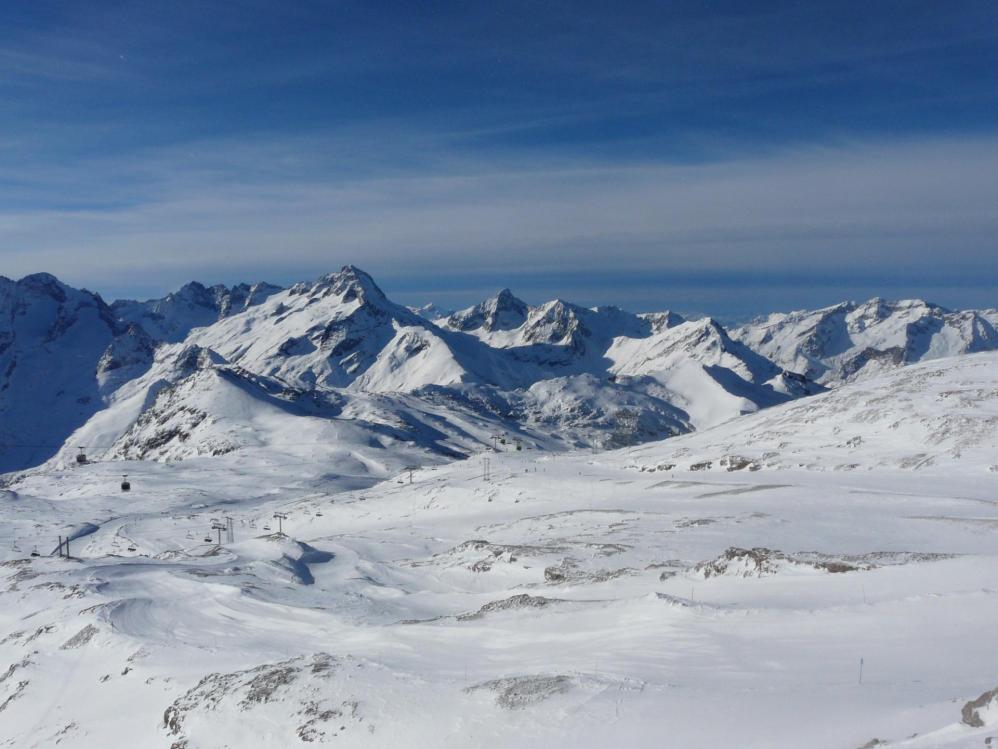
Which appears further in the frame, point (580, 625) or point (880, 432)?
point (880, 432)

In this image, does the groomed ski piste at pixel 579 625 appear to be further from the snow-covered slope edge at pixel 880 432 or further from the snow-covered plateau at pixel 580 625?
the snow-covered slope edge at pixel 880 432

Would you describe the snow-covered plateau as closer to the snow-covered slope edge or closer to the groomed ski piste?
the groomed ski piste

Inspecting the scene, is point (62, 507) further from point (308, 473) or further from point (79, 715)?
point (79, 715)

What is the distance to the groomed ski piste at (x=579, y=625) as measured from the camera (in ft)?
56.4

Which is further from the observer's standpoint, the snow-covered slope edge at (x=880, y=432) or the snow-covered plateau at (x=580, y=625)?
the snow-covered slope edge at (x=880, y=432)

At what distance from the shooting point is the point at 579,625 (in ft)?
85.4

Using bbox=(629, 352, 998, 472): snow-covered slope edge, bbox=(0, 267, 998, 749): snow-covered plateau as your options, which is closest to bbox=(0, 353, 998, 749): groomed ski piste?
bbox=(0, 267, 998, 749): snow-covered plateau

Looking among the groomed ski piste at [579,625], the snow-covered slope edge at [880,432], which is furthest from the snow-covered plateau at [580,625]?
the snow-covered slope edge at [880,432]

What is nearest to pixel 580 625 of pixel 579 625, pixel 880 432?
pixel 579 625

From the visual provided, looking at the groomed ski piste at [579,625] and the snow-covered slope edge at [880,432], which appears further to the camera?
the snow-covered slope edge at [880,432]

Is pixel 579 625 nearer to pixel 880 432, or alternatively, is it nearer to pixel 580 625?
pixel 580 625

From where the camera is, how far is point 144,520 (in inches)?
4343

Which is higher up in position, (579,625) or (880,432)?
(579,625)

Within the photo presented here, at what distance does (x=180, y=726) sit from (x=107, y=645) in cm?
1092
